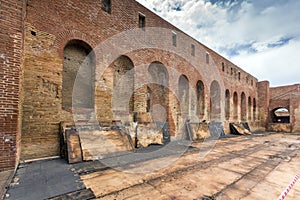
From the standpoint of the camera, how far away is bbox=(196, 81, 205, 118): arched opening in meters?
9.92

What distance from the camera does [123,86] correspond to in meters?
6.23

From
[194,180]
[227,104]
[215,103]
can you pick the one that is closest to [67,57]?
[194,180]

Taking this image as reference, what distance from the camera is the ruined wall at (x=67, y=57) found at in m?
4.00

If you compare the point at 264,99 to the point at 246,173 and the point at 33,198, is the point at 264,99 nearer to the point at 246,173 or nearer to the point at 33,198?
the point at 246,173

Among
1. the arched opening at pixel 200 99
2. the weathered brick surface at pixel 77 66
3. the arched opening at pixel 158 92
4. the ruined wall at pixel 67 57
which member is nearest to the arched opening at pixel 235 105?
the arched opening at pixel 200 99

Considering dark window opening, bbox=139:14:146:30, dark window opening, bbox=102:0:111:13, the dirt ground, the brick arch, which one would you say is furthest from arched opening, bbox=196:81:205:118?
the brick arch

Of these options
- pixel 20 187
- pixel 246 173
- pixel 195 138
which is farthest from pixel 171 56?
pixel 20 187

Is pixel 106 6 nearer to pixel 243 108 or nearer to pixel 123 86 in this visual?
pixel 123 86

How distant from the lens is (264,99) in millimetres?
17109

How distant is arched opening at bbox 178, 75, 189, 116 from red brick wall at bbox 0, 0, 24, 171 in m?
7.17

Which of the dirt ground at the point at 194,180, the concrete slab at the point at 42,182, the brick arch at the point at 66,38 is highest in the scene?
the brick arch at the point at 66,38

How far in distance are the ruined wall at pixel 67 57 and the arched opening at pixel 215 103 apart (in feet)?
12.8

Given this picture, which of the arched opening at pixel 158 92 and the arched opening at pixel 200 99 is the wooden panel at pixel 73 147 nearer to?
the arched opening at pixel 158 92

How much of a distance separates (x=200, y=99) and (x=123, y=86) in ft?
18.7
